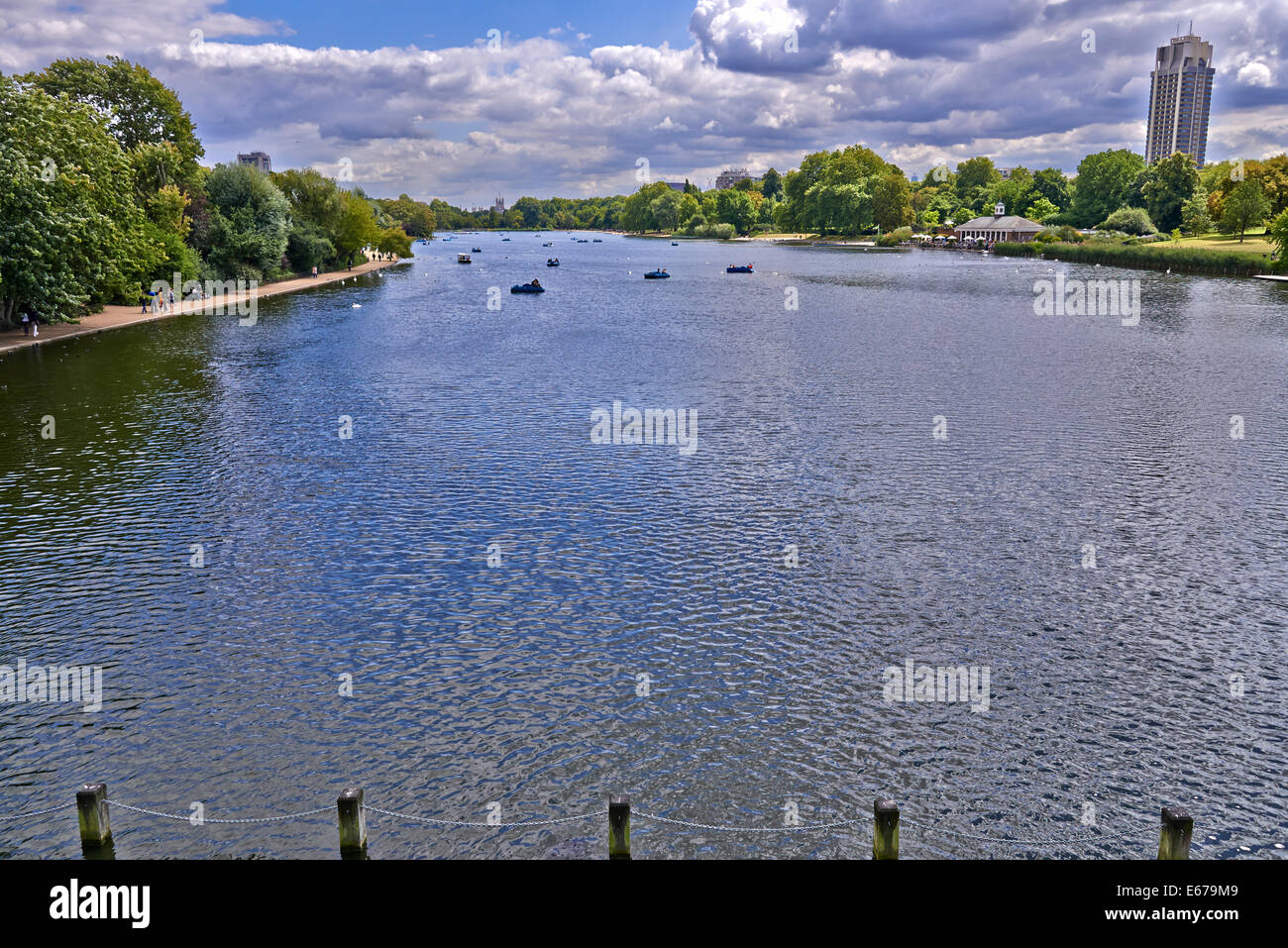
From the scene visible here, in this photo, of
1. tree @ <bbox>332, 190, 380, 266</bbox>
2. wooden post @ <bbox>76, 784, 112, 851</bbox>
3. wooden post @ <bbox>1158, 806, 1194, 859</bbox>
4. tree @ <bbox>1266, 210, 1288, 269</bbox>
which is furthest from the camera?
tree @ <bbox>332, 190, 380, 266</bbox>

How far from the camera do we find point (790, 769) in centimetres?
1872

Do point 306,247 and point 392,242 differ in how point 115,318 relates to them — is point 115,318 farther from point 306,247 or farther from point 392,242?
point 392,242

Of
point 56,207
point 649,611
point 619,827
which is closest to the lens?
point 619,827

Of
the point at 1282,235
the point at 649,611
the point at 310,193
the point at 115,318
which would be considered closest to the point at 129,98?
the point at 310,193

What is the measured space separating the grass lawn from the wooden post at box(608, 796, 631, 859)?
17324 centimetres

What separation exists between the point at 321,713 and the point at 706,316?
84.1 metres

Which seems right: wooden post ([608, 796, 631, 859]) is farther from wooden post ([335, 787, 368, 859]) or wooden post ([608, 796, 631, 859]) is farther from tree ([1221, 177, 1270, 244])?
tree ([1221, 177, 1270, 244])

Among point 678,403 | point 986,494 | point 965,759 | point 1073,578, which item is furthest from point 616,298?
point 965,759

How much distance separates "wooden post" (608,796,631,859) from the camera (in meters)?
13.9

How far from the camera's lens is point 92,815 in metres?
15.0

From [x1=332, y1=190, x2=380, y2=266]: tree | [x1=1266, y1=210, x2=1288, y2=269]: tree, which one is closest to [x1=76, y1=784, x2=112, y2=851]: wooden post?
[x1=332, y1=190, x2=380, y2=266]: tree

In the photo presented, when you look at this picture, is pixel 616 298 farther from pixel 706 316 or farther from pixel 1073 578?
pixel 1073 578

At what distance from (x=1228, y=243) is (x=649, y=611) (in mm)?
192138

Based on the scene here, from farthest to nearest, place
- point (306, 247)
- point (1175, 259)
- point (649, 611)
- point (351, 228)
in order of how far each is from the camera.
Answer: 1. point (351, 228)
2. point (1175, 259)
3. point (306, 247)
4. point (649, 611)
